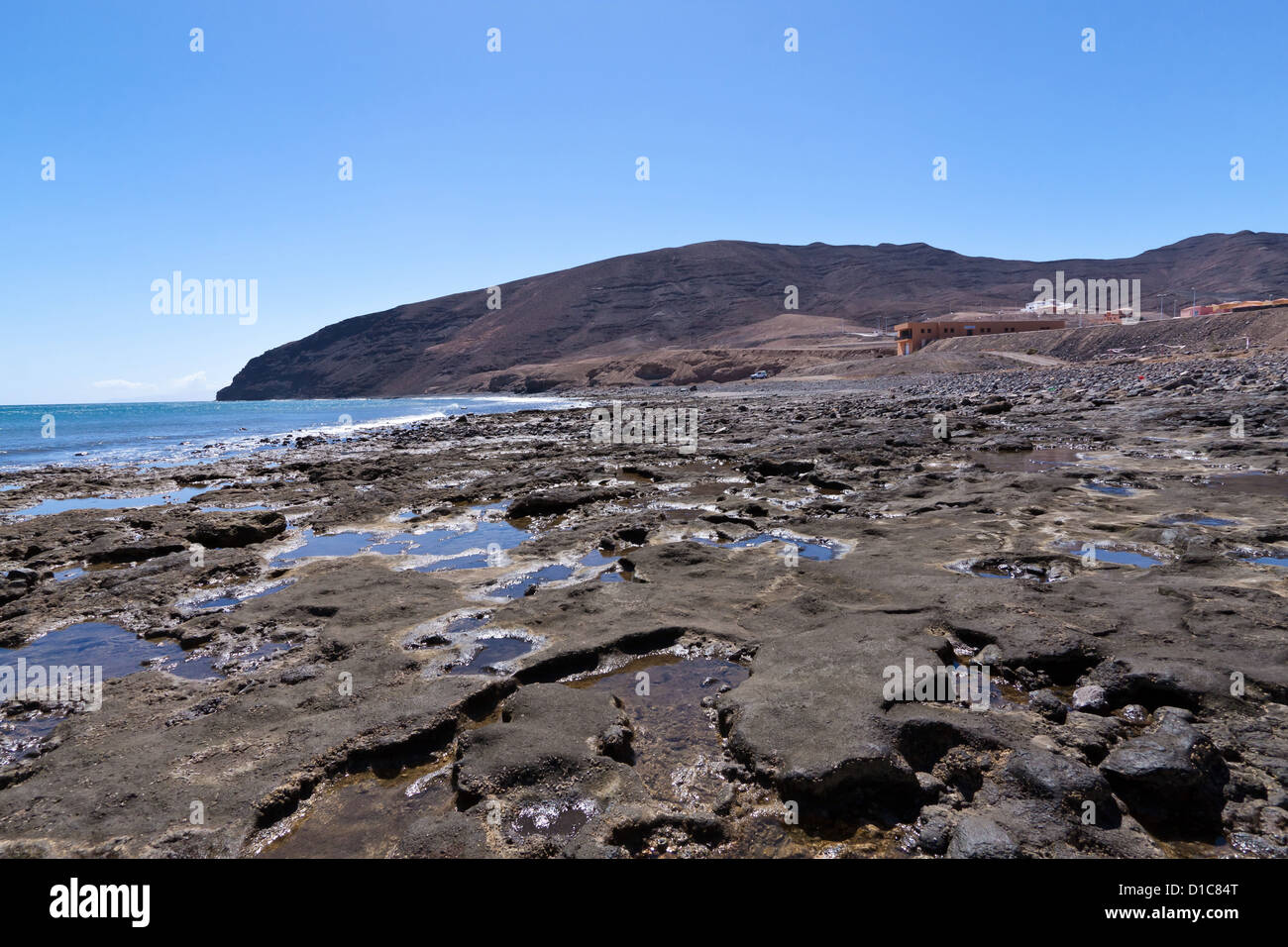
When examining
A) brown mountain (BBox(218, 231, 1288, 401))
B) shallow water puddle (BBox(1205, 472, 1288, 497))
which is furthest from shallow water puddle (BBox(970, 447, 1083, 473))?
brown mountain (BBox(218, 231, 1288, 401))

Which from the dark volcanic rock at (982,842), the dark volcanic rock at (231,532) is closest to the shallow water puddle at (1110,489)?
the dark volcanic rock at (982,842)

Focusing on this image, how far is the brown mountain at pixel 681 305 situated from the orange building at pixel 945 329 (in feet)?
81.3

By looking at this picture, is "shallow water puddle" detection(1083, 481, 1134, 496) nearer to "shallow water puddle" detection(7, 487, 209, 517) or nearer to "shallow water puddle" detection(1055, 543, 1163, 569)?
"shallow water puddle" detection(1055, 543, 1163, 569)

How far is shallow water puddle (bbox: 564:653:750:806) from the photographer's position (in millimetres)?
3617

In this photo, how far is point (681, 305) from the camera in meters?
133

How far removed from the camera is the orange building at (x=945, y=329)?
232ft

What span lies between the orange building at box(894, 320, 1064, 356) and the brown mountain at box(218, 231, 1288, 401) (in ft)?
81.3

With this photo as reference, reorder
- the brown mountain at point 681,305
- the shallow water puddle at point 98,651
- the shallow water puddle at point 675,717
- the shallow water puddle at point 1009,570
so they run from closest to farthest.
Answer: the shallow water puddle at point 675,717 → the shallow water puddle at point 98,651 → the shallow water puddle at point 1009,570 → the brown mountain at point 681,305

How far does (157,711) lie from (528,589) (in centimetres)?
315

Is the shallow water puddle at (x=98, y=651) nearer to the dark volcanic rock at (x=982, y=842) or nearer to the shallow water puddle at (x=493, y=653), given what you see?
the shallow water puddle at (x=493, y=653)

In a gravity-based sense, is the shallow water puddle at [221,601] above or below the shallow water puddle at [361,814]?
above

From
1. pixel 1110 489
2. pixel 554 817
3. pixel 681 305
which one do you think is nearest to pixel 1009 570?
pixel 1110 489

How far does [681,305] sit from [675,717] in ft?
438
